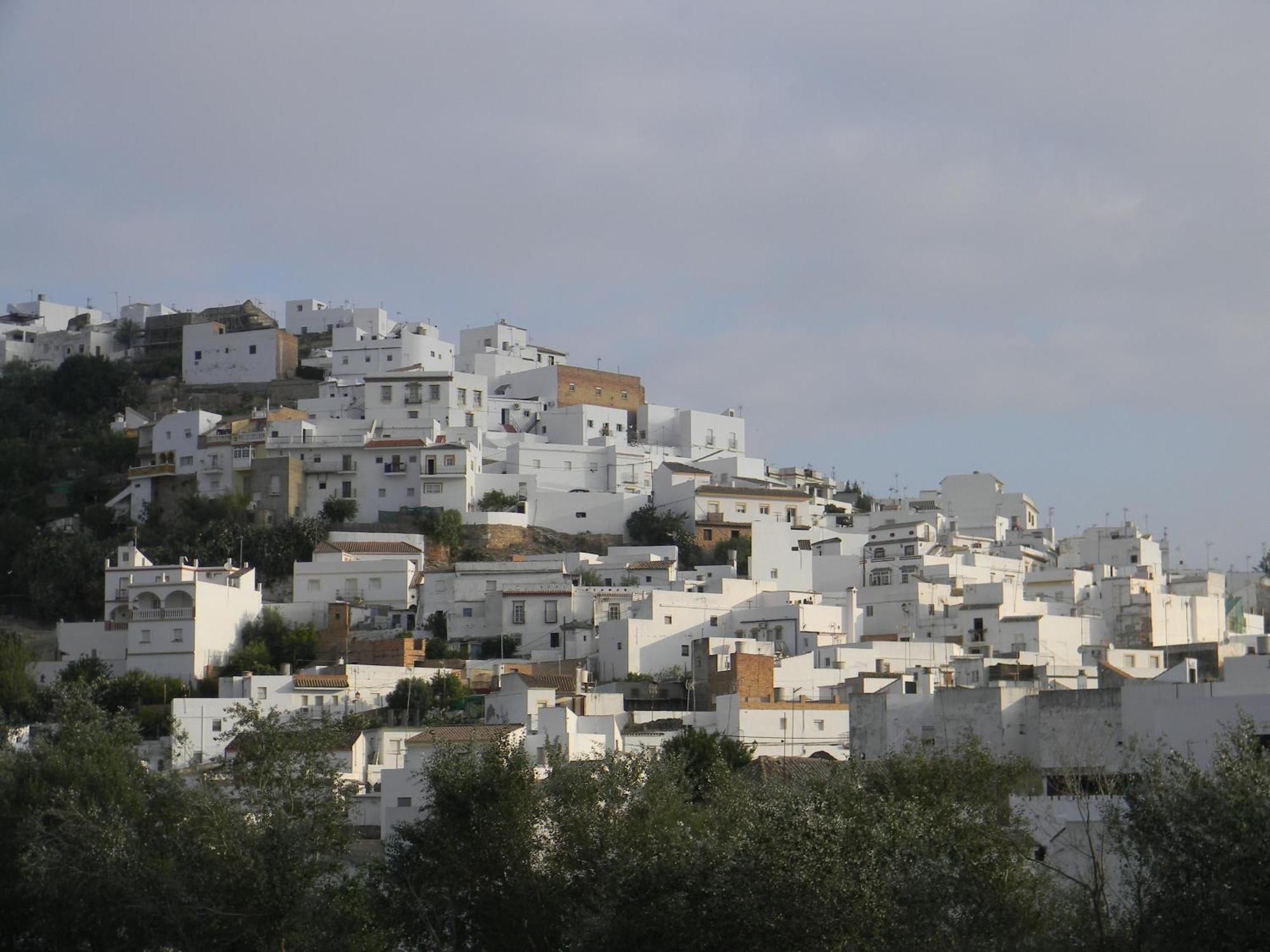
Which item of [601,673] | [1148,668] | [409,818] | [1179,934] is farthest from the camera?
[601,673]

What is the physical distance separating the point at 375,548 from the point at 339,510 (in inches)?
176

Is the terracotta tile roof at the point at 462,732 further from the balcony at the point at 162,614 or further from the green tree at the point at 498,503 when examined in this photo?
the green tree at the point at 498,503

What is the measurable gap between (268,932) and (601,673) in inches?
1241

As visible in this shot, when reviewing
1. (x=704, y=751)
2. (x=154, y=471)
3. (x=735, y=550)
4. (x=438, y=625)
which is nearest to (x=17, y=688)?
(x=438, y=625)

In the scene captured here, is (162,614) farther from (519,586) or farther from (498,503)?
(498,503)

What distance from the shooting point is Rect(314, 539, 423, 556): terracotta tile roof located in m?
68.2

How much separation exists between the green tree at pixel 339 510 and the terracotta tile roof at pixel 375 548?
10.6 ft

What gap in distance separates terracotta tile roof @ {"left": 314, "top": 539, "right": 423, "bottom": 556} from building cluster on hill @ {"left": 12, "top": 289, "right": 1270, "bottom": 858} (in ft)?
0.32

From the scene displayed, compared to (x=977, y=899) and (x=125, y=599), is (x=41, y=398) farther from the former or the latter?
(x=977, y=899)

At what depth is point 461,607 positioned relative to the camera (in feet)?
212

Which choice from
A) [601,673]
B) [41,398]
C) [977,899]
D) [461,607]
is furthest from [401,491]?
[977,899]

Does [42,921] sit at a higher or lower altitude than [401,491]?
lower

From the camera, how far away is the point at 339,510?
72500mm

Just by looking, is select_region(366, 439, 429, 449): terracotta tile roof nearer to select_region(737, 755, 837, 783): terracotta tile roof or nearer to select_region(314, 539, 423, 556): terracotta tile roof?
select_region(314, 539, 423, 556): terracotta tile roof
